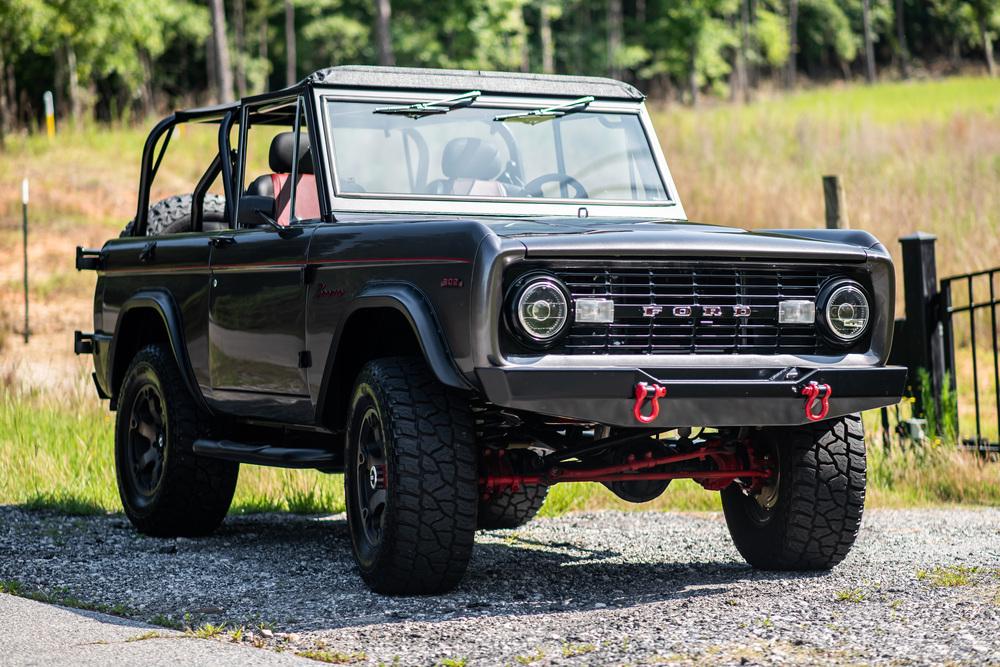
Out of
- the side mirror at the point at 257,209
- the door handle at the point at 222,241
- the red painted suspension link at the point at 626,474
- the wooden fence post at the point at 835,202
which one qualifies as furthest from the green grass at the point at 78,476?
the wooden fence post at the point at 835,202

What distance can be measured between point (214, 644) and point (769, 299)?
2389mm

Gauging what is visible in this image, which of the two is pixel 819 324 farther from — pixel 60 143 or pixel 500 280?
pixel 60 143

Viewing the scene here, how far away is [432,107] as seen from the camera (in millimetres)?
6848

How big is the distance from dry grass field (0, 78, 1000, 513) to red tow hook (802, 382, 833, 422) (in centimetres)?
328

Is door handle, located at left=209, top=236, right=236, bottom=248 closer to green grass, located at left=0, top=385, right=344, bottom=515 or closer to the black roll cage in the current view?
the black roll cage

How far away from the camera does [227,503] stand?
7.53m

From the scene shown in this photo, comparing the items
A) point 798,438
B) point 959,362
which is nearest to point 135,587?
point 798,438

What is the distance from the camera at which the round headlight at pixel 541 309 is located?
515 centimetres

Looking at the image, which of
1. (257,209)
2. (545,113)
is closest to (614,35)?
(545,113)

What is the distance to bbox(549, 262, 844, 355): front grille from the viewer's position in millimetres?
5332

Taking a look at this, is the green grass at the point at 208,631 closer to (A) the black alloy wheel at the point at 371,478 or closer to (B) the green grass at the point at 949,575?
(A) the black alloy wheel at the point at 371,478

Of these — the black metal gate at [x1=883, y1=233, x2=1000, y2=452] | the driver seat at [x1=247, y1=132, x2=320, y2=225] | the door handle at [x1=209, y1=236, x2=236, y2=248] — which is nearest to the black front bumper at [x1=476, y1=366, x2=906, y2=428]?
the driver seat at [x1=247, y1=132, x2=320, y2=225]

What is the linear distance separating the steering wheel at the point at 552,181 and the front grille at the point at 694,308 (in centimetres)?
150

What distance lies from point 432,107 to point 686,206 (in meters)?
12.3
